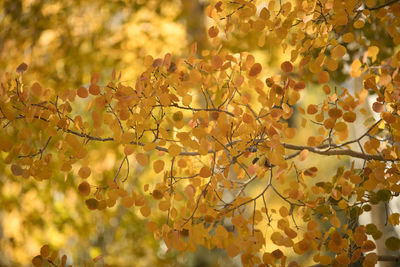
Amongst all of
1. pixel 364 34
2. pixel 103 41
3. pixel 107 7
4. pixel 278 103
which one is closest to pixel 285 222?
pixel 278 103

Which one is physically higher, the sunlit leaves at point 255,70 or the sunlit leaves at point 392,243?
the sunlit leaves at point 255,70

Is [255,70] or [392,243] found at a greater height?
[255,70]

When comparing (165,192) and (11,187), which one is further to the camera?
(11,187)

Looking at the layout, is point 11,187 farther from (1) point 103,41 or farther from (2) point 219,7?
(2) point 219,7

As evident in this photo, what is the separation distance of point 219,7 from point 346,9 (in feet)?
1.19

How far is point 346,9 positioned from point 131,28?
1.95 meters

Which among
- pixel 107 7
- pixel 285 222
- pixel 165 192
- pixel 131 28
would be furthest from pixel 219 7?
pixel 107 7

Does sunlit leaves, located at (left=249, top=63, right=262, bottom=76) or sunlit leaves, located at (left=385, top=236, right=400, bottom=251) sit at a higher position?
sunlit leaves, located at (left=249, top=63, right=262, bottom=76)

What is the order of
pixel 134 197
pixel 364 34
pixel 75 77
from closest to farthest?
pixel 134 197 < pixel 364 34 < pixel 75 77

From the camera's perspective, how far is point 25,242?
290cm

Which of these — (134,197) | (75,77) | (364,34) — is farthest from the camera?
(75,77)

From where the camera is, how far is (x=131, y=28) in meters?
2.79

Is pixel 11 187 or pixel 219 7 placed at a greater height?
pixel 219 7

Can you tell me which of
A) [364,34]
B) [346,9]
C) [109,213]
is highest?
[364,34]
